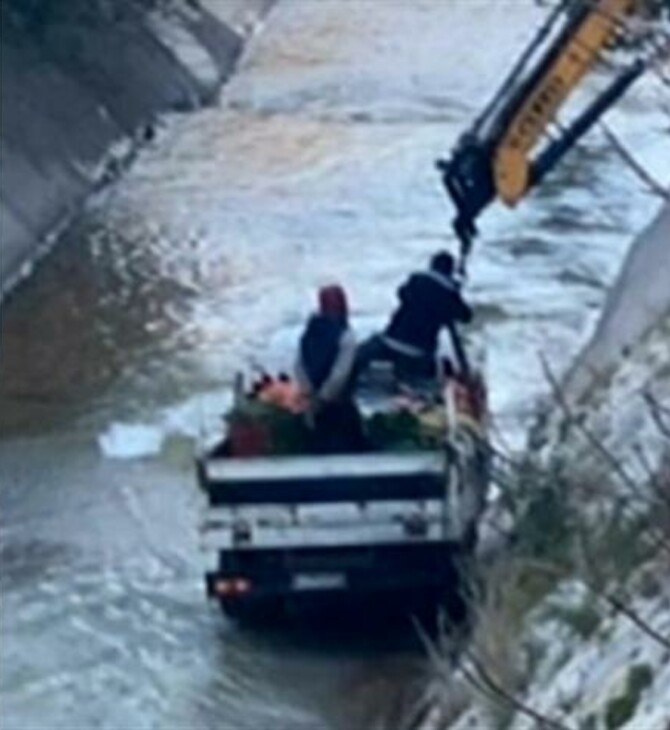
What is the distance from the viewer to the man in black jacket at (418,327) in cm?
2033

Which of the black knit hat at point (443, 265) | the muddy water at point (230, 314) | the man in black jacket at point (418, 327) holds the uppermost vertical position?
the man in black jacket at point (418, 327)

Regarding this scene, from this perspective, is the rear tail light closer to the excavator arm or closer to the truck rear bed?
the truck rear bed

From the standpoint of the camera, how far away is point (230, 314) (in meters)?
30.2

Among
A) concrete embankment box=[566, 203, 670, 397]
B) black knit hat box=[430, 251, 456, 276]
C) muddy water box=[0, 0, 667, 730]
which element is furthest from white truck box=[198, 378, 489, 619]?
black knit hat box=[430, 251, 456, 276]

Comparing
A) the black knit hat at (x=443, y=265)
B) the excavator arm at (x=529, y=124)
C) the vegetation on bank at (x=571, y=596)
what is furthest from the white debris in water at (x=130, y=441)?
the vegetation on bank at (x=571, y=596)

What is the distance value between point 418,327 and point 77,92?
17.7 meters

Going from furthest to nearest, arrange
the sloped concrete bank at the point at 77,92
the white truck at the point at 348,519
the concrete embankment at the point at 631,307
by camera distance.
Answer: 1. the sloped concrete bank at the point at 77,92
2. the concrete embankment at the point at 631,307
3. the white truck at the point at 348,519

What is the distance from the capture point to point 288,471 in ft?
61.1

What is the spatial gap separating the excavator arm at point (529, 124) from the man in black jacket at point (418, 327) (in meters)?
2.81

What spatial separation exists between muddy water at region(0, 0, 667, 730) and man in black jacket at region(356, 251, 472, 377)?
53.2 inches

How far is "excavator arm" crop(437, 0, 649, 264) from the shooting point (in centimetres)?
2305

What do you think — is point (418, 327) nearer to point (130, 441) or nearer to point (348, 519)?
point (348, 519)

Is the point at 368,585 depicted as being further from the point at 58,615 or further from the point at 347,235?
the point at 347,235

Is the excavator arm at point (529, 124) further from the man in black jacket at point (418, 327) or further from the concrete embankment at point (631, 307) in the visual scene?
the man in black jacket at point (418, 327)
